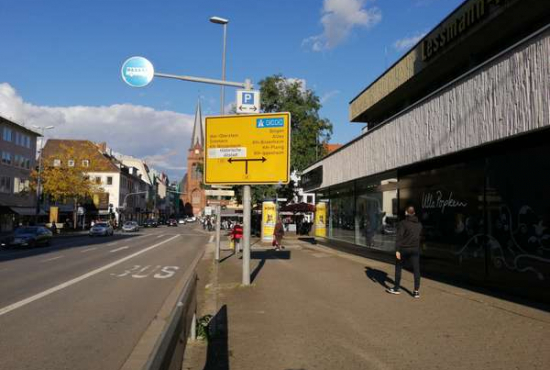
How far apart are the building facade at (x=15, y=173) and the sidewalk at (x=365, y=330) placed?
1868 inches

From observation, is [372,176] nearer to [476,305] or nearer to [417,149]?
[417,149]

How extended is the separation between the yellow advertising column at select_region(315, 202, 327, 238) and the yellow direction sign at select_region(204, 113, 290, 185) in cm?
1676

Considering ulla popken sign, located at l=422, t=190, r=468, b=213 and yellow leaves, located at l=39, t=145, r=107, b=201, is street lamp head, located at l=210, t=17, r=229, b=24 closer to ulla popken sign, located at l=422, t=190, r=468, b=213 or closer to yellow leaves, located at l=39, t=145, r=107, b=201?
ulla popken sign, located at l=422, t=190, r=468, b=213

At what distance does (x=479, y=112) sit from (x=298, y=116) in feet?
114

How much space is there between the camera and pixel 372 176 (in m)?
18.4

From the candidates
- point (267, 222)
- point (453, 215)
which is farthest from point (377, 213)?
point (267, 222)

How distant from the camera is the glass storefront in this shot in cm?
877

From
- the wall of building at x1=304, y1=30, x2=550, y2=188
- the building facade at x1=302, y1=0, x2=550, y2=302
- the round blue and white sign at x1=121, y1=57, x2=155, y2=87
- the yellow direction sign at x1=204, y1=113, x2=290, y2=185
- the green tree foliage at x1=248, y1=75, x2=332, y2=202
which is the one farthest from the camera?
the green tree foliage at x1=248, y1=75, x2=332, y2=202

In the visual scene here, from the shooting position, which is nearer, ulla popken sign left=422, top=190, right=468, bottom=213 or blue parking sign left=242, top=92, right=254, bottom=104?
ulla popken sign left=422, top=190, right=468, bottom=213

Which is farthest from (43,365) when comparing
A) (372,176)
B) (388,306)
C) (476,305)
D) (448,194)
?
(372,176)

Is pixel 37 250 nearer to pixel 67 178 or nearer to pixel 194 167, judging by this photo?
pixel 67 178

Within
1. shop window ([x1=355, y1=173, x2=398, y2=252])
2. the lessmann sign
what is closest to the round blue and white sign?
shop window ([x1=355, y1=173, x2=398, y2=252])

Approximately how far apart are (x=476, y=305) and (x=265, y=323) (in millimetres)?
3807

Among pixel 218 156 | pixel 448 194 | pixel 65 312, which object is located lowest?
pixel 65 312
